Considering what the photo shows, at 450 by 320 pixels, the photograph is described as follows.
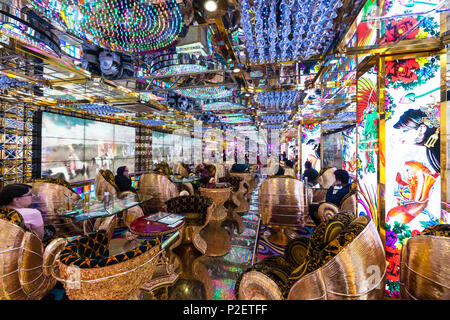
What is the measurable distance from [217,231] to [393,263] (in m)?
2.63

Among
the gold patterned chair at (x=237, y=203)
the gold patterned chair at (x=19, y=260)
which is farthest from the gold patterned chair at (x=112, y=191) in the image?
the gold patterned chair at (x=237, y=203)

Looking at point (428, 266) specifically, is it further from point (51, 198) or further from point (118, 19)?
point (51, 198)

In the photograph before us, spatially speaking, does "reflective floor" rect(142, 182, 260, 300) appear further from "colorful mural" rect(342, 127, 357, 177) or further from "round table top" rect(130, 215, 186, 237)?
"colorful mural" rect(342, 127, 357, 177)

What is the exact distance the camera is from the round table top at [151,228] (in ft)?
7.29

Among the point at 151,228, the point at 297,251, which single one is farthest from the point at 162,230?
the point at 297,251

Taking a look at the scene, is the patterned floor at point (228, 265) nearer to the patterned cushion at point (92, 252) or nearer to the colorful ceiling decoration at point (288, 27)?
the patterned cushion at point (92, 252)

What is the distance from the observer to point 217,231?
3.70 meters

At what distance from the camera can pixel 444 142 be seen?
172cm

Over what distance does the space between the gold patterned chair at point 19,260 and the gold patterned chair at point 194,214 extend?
1666 mm

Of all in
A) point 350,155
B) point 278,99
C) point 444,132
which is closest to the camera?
point 444,132
